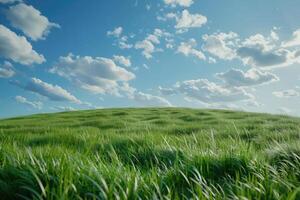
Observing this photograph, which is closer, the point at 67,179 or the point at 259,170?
the point at 67,179

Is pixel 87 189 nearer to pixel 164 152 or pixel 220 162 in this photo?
pixel 220 162

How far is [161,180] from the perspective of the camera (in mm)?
3096

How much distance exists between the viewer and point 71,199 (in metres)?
2.59


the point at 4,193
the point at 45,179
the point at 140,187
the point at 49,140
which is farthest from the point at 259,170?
the point at 49,140

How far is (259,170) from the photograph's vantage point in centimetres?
376

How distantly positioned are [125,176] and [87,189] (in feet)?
1.13

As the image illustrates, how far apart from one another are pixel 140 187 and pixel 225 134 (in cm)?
643

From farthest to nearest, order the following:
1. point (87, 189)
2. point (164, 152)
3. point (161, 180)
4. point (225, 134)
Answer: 1. point (225, 134)
2. point (164, 152)
3. point (161, 180)
4. point (87, 189)

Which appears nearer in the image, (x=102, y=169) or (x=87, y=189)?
(x=87, y=189)

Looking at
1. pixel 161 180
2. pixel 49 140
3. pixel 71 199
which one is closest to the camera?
pixel 71 199

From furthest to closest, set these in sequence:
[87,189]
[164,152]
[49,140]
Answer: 1. [49,140]
2. [164,152]
3. [87,189]

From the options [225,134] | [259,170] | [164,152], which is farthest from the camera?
[225,134]

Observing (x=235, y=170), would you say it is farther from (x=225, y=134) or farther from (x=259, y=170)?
(x=225, y=134)

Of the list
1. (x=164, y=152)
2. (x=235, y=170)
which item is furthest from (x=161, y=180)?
(x=164, y=152)
